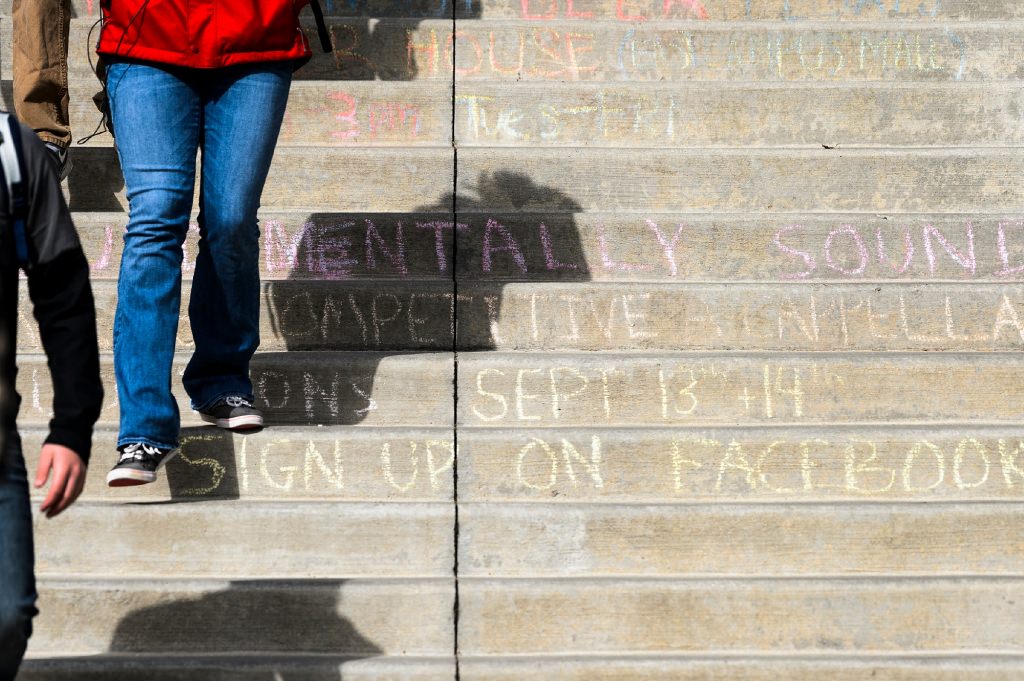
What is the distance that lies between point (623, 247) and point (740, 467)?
1257 mm

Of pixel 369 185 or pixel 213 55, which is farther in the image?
pixel 369 185

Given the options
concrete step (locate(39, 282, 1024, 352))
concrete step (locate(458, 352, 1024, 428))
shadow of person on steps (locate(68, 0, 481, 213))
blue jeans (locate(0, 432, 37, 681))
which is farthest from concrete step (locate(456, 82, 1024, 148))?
blue jeans (locate(0, 432, 37, 681))

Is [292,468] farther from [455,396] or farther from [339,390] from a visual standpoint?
[455,396]

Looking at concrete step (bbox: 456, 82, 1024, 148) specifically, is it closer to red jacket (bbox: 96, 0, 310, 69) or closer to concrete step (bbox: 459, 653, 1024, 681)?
red jacket (bbox: 96, 0, 310, 69)

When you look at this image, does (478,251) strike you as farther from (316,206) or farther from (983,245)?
(983,245)

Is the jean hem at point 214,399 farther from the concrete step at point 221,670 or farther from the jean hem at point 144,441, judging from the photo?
the concrete step at point 221,670

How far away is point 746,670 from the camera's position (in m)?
3.42

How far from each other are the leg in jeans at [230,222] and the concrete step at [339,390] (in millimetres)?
284

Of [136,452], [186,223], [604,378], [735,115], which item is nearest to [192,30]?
[186,223]

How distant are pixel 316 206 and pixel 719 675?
2.66 metres

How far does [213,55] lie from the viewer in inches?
144

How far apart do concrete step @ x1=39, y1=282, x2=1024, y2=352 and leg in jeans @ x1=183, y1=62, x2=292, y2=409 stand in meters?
0.65

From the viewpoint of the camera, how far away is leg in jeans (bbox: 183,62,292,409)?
12.3ft

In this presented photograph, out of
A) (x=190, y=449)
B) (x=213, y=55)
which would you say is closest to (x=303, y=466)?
(x=190, y=449)
